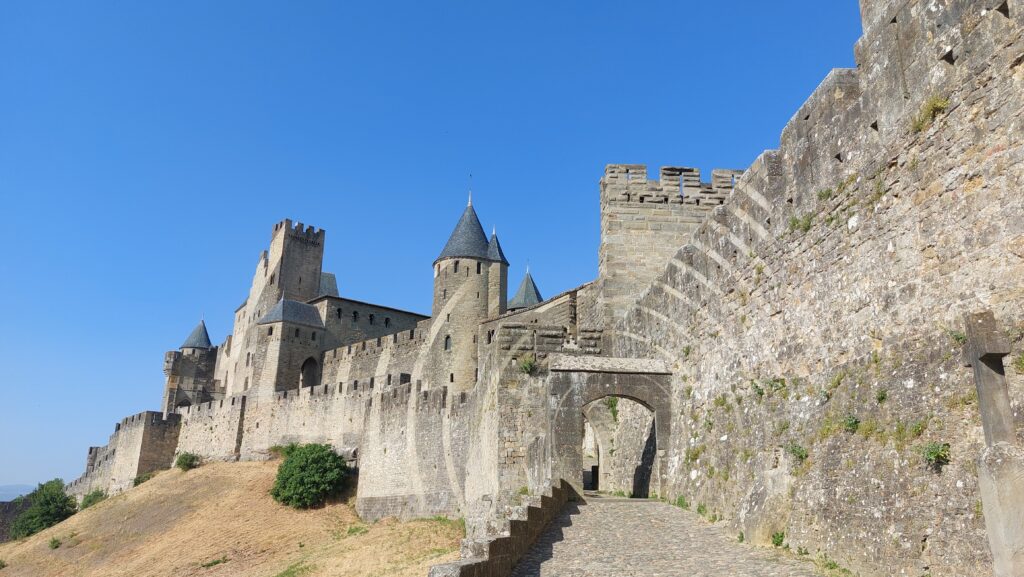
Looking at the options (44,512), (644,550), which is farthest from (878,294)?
(44,512)

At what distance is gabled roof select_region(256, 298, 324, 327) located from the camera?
48875 millimetres

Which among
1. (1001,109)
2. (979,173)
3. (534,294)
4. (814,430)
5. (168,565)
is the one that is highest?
(534,294)

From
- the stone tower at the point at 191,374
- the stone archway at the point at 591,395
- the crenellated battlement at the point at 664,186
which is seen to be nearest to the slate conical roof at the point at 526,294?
the stone tower at the point at 191,374

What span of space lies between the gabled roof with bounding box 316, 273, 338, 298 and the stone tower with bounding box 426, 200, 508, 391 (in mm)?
21364

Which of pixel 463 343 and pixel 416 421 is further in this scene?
pixel 463 343

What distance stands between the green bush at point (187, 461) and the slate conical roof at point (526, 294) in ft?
67.6

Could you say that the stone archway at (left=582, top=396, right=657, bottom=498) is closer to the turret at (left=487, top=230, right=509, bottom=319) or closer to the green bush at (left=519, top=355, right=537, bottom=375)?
the green bush at (left=519, top=355, right=537, bottom=375)

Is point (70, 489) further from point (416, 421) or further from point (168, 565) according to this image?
point (416, 421)

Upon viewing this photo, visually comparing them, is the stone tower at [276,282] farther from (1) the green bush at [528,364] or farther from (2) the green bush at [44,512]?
(1) the green bush at [528,364]

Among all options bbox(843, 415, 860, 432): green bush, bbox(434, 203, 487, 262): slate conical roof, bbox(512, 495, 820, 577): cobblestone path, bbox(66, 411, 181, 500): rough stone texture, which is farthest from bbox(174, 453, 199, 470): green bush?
bbox(843, 415, 860, 432): green bush

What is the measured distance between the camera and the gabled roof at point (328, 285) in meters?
59.9

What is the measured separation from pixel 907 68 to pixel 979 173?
1570mm

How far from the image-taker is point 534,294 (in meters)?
51.2

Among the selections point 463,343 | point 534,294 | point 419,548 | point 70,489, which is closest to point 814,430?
point 419,548
